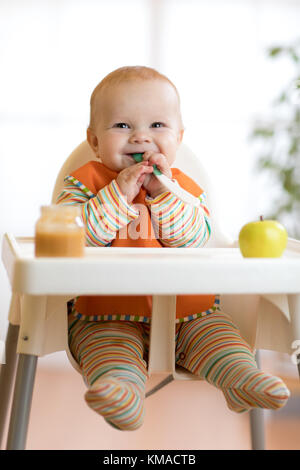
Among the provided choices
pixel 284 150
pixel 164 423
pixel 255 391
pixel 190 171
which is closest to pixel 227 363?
pixel 255 391

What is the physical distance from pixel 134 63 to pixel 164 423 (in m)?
1.80

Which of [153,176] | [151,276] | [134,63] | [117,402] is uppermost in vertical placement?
[134,63]

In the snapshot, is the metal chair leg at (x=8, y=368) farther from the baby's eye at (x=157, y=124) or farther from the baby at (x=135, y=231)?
the baby's eye at (x=157, y=124)

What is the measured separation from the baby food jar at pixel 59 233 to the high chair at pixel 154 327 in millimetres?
248

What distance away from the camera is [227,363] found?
107cm

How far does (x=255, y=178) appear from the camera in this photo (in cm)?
320

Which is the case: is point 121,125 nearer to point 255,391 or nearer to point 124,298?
point 124,298

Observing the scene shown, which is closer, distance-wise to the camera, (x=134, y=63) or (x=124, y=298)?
(x=124, y=298)

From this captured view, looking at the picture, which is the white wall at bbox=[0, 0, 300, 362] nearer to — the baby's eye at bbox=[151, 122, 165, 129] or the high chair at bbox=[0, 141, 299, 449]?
the high chair at bbox=[0, 141, 299, 449]

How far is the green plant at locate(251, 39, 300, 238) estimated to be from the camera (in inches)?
102

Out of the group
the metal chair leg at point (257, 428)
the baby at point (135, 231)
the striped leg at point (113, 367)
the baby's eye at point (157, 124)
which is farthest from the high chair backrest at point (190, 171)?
the metal chair leg at point (257, 428)

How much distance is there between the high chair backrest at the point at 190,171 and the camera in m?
1.45

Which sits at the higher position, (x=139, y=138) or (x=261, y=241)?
(x=139, y=138)

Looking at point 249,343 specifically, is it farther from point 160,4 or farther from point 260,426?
point 160,4
